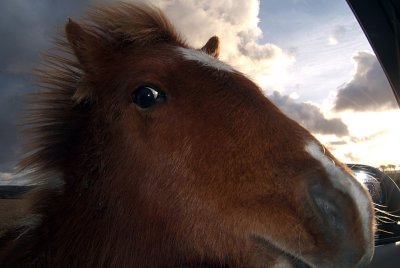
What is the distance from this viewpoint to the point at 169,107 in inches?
86.5

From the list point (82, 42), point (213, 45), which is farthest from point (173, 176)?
point (213, 45)

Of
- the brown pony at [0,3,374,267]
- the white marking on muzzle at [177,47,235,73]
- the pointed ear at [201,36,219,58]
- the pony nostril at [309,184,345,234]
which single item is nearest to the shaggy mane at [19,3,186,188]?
the brown pony at [0,3,374,267]

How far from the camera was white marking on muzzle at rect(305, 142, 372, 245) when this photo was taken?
1.68 m

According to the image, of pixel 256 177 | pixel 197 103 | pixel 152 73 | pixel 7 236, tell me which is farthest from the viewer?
pixel 7 236

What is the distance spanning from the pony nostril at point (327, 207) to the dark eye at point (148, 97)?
3.57ft

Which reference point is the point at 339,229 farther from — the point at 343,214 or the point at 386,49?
the point at 386,49

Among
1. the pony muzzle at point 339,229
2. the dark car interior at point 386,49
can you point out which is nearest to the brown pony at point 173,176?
the pony muzzle at point 339,229

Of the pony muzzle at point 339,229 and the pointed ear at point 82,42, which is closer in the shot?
the pony muzzle at point 339,229

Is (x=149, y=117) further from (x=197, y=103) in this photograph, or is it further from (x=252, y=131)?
(x=252, y=131)

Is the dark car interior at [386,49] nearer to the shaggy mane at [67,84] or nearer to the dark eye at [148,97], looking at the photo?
the shaggy mane at [67,84]

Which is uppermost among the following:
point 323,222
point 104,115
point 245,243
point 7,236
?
point 104,115

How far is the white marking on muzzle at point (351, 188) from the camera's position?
5.53 feet

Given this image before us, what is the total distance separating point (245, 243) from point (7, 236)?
2.31 m

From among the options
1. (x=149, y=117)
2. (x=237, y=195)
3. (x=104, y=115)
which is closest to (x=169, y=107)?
(x=149, y=117)
